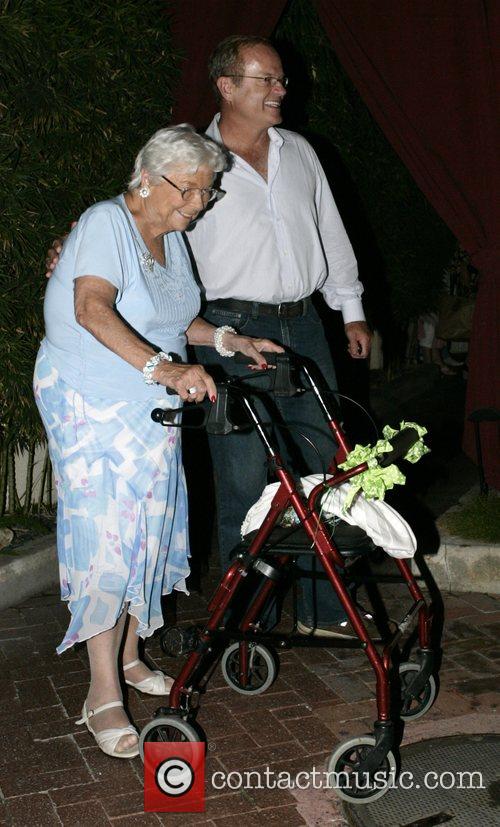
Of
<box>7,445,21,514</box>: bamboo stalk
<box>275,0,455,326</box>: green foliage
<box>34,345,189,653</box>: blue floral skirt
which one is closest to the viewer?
<box>34,345,189,653</box>: blue floral skirt

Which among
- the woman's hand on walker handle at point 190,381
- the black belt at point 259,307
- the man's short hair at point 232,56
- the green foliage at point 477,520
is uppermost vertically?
the man's short hair at point 232,56

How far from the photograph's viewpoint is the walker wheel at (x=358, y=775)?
9.65 feet

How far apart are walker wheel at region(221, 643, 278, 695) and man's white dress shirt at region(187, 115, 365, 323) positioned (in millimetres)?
1334

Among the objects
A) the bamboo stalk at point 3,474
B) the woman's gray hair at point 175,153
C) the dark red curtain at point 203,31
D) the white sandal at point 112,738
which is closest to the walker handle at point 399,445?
the woman's gray hair at point 175,153

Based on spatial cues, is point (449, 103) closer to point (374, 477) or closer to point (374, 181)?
point (374, 181)

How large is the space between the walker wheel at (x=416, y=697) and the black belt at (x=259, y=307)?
4.62ft

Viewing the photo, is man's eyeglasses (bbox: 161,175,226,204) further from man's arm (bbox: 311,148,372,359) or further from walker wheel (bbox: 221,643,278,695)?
walker wheel (bbox: 221,643,278,695)

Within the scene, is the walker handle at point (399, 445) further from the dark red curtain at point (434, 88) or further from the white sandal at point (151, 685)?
the dark red curtain at point (434, 88)

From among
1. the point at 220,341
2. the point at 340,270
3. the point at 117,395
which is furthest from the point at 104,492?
the point at 340,270

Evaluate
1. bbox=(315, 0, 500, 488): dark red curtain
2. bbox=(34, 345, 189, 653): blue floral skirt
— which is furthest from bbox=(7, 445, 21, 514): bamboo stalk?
bbox=(315, 0, 500, 488): dark red curtain

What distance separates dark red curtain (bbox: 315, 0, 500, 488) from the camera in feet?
16.9

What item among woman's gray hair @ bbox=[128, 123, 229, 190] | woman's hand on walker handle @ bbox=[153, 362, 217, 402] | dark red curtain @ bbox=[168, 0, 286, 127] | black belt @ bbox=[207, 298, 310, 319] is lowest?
woman's hand on walker handle @ bbox=[153, 362, 217, 402]

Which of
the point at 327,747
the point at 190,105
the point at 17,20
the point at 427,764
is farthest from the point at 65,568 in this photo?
the point at 190,105

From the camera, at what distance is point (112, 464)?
3254mm
